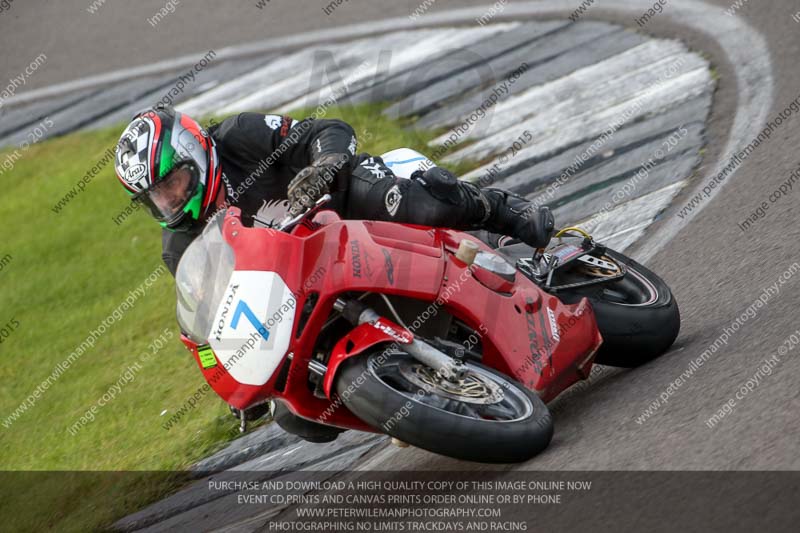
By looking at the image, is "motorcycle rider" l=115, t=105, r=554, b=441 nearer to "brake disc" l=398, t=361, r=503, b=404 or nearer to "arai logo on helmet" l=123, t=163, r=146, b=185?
"arai logo on helmet" l=123, t=163, r=146, b=185

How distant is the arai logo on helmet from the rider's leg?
97 cm

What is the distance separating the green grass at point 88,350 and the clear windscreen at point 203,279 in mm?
2111

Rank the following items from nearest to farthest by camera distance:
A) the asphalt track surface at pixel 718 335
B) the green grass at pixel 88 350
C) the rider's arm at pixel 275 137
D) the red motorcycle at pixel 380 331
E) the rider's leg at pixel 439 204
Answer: the asphalt track surface at pixel 718 335 < the red motorcycle at pixel 380 331 < the rider's leg at pixel 439 204 < the rider's arm at pixel 275 137 < the green grass at pixel 88 350

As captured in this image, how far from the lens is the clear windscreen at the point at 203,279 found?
434 cm

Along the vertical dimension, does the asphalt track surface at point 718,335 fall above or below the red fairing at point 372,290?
below

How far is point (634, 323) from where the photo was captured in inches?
207

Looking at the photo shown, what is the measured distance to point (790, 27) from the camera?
31.2ft

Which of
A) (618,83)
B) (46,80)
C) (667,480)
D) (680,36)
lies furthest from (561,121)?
(46,80)

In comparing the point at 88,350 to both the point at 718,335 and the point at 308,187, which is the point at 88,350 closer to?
the point at 308,187

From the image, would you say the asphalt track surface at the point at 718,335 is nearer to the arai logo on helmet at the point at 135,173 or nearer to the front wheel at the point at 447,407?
the front wheel at the point at 447,407

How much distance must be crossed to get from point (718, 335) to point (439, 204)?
→ 59.7 inches

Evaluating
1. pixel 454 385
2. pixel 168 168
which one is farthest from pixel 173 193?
pixel 454 385

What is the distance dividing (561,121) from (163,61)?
6.60 metres

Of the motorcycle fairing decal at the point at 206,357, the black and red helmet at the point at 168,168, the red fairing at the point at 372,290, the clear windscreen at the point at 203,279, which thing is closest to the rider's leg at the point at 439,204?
the red fairing at the point at 372,290
